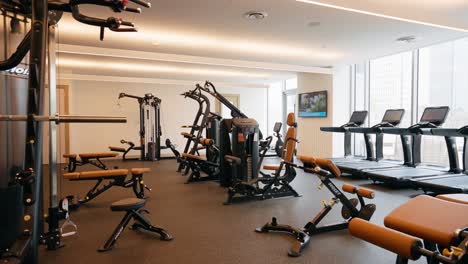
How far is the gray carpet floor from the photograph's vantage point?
2.52 meters

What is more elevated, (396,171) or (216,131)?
(216,131)

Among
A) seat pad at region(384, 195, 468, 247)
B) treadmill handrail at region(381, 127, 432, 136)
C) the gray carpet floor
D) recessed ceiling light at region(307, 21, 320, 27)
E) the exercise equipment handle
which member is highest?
recessed ceiling light at region(307, 21, 320, 27)

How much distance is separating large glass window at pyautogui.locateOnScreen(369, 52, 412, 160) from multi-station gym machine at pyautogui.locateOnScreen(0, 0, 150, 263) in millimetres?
6984

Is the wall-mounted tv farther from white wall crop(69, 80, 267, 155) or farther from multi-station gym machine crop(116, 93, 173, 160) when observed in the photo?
multi-station gym machine crop(116, 93, 173, 160)

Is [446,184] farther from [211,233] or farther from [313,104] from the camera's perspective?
[313,104]

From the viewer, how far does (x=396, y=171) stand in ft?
18.1

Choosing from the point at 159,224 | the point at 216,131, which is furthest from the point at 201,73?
the point at 159,224

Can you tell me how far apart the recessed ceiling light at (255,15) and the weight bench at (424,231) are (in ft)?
10.7

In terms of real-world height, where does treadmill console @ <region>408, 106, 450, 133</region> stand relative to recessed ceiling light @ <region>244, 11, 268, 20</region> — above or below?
below

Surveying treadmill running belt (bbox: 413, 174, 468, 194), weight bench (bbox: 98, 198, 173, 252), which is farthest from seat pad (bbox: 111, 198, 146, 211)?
treadmill running belt (bbox: 413, 174, 468, 194)

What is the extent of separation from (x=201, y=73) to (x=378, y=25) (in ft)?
18.0

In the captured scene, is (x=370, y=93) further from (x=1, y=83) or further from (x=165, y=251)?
(x=1, y=83)

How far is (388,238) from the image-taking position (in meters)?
1.22

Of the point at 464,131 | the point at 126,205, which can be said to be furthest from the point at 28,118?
the point at 464,131
